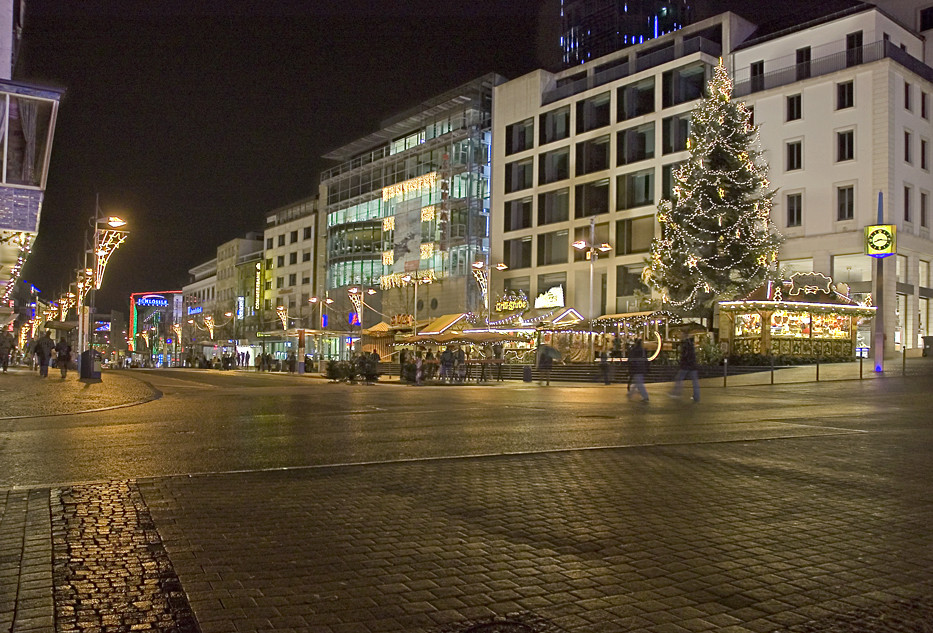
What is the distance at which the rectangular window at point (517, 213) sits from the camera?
196ft

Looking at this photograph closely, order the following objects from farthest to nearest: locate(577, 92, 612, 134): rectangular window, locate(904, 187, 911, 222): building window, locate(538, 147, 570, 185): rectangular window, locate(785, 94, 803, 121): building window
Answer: locate(538, 147, 570, 185): rectangular window
locate(577, 92, 612, 134): rectangular window
locate(785, 94, 803, 121): building window
locate(904, 187, 911, 222): building window

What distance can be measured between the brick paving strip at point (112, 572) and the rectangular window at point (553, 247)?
5112cm

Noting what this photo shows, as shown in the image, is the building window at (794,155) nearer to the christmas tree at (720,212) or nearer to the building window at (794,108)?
the building window at (794,108)

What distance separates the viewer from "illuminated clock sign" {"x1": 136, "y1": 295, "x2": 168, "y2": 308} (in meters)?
135

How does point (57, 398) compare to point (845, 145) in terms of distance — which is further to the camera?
point (845, 145)

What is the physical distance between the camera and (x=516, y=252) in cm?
6019

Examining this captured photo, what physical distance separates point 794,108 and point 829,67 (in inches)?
104

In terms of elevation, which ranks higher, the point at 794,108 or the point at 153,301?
the point at 794,108

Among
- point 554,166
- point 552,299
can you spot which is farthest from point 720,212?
point 554,166

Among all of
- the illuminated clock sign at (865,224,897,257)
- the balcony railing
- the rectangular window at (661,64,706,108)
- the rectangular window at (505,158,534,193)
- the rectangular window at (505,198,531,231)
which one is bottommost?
the illuminated clock sign at (865,224,897,257)

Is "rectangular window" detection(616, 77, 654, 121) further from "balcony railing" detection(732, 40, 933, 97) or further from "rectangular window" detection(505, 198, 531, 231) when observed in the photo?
"rectangular window" detection(505, 198, 531, 231)

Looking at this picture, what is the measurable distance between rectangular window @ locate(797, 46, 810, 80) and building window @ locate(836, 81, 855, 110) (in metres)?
2.24

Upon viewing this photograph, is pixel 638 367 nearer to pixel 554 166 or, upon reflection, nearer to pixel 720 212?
pixel 720 212

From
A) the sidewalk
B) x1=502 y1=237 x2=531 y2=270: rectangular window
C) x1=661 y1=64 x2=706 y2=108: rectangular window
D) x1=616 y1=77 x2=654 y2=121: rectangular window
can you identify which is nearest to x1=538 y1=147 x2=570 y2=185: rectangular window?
x1=502 y1=237 x2=531 y2=270: rectangular window
